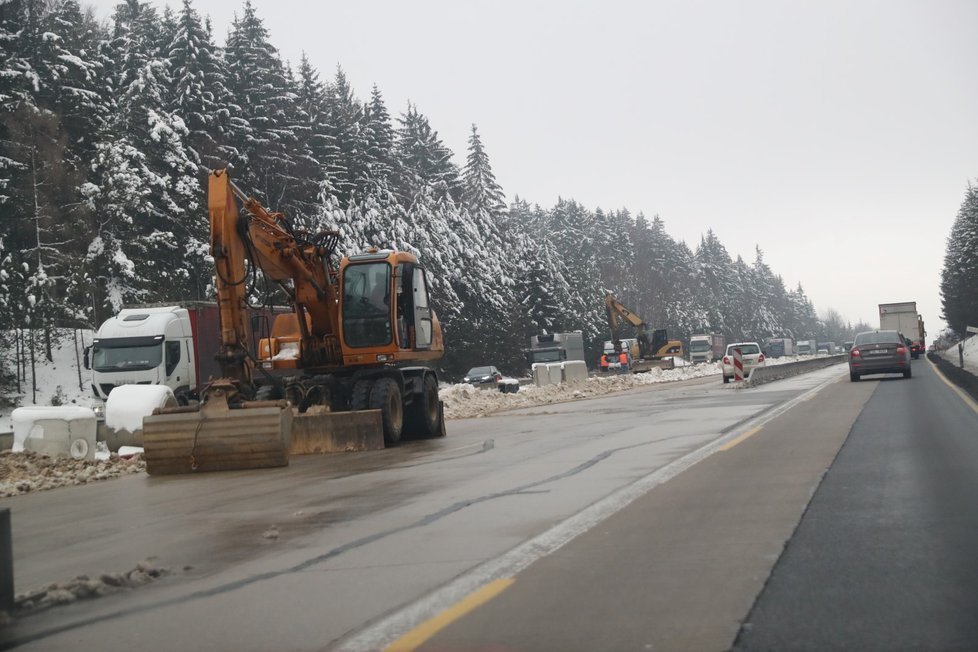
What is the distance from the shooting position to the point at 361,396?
63.9 feet

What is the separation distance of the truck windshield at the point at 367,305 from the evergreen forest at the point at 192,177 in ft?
30.0

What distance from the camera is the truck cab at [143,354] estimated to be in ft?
107

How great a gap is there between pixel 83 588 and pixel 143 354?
2701 centimetres

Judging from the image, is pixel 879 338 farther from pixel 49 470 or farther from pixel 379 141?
pixel 379 141

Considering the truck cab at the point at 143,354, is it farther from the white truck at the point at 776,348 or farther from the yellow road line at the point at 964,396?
the white truck at the point at 776,348

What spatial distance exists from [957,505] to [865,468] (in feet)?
9.32

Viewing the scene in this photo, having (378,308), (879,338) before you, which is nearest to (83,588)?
(378,308)

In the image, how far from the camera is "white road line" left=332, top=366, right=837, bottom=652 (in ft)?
17.5

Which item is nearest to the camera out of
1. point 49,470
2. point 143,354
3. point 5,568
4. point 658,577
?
point 5,568

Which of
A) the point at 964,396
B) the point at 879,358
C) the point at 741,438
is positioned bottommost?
the point at 964,396

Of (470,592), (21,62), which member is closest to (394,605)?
(470,592)

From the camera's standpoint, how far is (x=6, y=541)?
6266 mm

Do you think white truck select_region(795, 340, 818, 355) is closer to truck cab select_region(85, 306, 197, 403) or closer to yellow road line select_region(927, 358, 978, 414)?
yellow road line select_region(927, 358, 978, 414)

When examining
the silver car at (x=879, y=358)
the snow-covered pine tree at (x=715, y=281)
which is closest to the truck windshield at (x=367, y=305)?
the silver car at (x=879, y=358)
